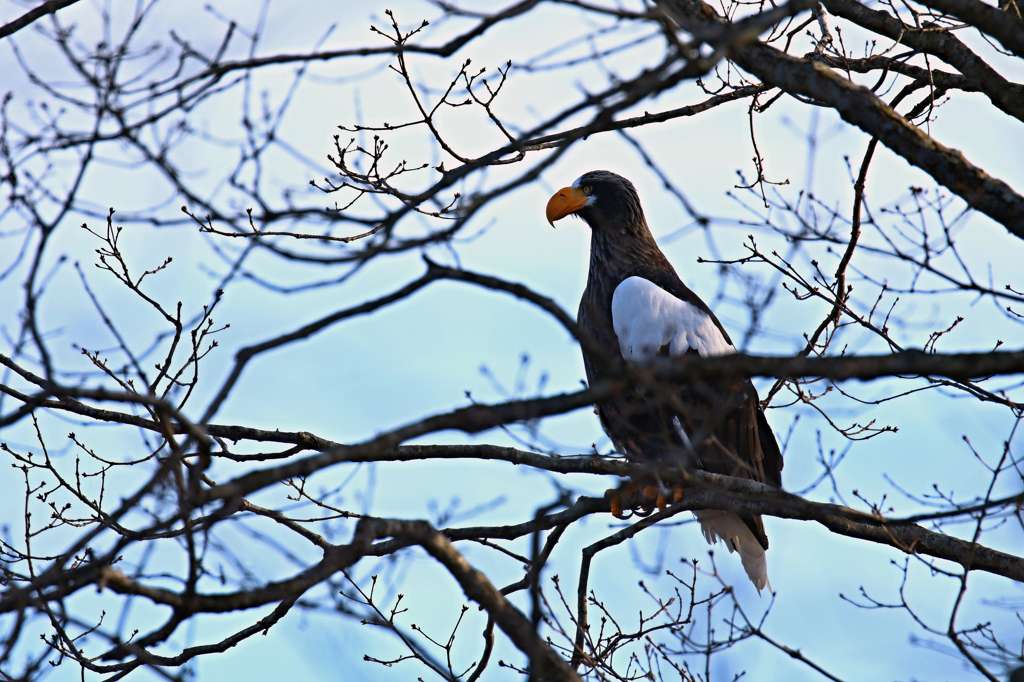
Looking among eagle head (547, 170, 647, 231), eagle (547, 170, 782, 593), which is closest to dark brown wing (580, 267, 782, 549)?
eagle (547, 170, 782, 593)

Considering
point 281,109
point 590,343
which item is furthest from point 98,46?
point 590,343

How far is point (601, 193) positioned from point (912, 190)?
3.13 metres

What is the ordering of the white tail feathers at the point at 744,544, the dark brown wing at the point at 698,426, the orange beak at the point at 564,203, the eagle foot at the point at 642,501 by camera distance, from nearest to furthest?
the eagle foot at the point at 642,501 < the dark brown wing at the point at 698,426 < the white tail feathers at the point at 744,544 < the orange beak at the point at 564,203

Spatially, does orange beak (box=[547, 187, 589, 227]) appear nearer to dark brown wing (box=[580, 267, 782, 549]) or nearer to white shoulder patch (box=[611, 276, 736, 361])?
dark brown wing (box=[580, 267, 782, 549])

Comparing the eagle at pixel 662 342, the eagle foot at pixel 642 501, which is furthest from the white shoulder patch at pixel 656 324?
the eagle foot at pixel 642 501

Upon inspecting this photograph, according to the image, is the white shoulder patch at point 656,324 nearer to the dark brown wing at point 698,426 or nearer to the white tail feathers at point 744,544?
the dark brown wing at point 698,426

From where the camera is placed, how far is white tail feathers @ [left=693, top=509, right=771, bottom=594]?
559 centimetres

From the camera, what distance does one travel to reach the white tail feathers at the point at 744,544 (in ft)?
18.4

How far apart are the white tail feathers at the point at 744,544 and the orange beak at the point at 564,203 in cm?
226

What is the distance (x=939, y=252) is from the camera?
3.30 m

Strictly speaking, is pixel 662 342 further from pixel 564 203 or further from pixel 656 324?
pixel 564 203

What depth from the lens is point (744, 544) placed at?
5.66m

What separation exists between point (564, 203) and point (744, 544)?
261cm

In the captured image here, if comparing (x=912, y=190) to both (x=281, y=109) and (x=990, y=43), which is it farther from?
(x=281, y=109)
